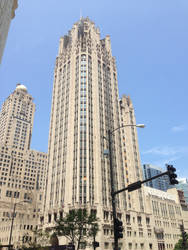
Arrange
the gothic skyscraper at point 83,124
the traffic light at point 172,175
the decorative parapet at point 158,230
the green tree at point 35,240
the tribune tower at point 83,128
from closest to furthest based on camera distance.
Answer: the traffic light at point 172,175 → the green tree at point 35,240 → the tribune tower at point 83,128 → the gothic skyscraper at point 83,124 → the decorative parapet at point 158,230

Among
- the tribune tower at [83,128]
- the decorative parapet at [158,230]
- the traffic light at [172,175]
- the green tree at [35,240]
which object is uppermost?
the tribune tower at [83,128]

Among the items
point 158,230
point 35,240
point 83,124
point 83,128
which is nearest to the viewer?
point 35,240

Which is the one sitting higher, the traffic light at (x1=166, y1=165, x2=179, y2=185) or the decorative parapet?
the traffic light at (x1=166, y1=165, x2=179, y2=185)

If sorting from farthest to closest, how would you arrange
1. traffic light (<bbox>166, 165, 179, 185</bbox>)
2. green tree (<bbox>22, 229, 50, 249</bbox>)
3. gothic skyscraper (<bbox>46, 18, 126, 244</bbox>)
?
gothic skyscraper (<bbox>46, 18, 126, 244</bbox>) < green tree (<bbox>22, 229, 50, 249</bbox>) < traffic light (<bbox>166, 165, 179, 185</bbox>)

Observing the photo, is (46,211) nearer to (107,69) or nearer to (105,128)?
(105,128)

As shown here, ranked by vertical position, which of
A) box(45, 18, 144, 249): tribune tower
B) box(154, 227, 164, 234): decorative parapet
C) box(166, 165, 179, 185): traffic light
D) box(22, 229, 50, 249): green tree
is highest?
box(45, 18, 144, 249): tribune tower

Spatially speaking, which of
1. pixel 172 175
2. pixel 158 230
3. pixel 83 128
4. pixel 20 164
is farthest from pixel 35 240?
pixel 20 164

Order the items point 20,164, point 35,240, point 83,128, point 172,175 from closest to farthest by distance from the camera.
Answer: point 172,175
point 35,240
point 83,128
point 20,164

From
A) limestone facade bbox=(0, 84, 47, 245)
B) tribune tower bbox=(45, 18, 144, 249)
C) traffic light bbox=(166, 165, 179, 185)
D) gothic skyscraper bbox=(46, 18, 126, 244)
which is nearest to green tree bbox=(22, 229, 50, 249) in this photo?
tribune tower bbox=(45, 18, 144, 249)

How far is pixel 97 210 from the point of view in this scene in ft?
233

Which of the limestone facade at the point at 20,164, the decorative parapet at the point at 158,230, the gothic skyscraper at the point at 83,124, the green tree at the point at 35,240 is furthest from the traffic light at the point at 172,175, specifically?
the limestone facade at the point at 20,164

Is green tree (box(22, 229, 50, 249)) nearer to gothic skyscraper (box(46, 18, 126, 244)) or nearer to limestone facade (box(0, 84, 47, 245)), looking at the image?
gothic skyscraper (box(46, 18, 126, 244))

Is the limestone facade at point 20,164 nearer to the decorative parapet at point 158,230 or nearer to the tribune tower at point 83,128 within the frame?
the tribune tower at point 83,128

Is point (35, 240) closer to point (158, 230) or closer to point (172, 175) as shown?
point (172, 175)
